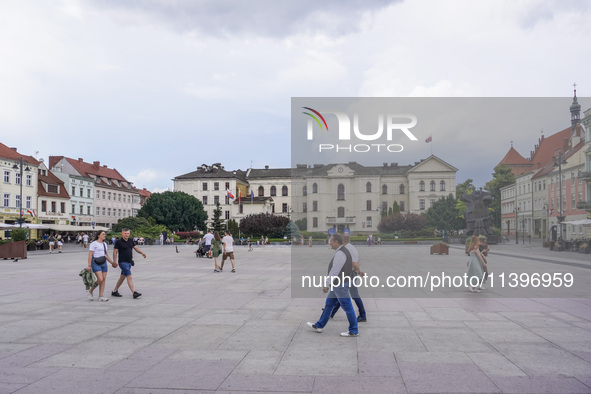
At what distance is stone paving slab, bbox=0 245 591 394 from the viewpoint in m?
5.30

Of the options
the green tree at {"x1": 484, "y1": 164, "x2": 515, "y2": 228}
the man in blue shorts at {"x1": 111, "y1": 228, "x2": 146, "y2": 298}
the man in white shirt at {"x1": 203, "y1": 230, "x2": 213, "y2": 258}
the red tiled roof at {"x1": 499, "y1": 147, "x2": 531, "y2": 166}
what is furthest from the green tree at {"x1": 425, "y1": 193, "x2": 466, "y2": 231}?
the man in blue shorts at {"x1": 111, "y1": 228, "x2": 146, "y2": 298}

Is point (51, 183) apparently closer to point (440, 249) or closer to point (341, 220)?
point (341, 220)

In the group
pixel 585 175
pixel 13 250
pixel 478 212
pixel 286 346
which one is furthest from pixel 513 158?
pixel 286 346

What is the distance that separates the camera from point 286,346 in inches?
273

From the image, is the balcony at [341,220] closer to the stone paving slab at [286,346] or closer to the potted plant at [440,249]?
the potted plant at [440,249]

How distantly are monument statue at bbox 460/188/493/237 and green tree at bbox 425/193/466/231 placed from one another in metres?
23.9

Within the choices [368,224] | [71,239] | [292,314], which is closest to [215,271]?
[292,314]

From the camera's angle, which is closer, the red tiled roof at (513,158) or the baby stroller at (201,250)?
the baby stroller at (201,250)

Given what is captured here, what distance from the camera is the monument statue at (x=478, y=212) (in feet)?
146

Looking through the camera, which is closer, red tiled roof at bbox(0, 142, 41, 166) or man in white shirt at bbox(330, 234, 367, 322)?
man in white shirt at bbox(330, 234, 367, 322)

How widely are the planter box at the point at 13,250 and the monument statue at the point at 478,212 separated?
35.1 metres

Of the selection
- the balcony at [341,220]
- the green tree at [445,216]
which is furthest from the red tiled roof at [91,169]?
the green tree at [445,216]

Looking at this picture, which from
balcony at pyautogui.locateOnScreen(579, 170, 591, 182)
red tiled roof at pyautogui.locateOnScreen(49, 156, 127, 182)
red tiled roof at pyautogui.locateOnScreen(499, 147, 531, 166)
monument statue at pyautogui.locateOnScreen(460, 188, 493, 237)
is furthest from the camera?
red tiled roof at pyautogui.locateOnScreen(499, 147, 531, 166)

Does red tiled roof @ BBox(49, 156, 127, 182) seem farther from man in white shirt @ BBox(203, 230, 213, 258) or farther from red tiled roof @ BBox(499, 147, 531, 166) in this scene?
red tiled roof @ BBox(499, 147, 531, 166)
